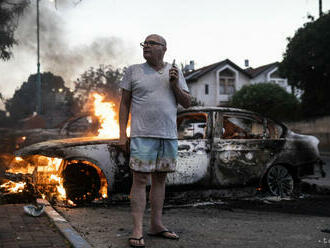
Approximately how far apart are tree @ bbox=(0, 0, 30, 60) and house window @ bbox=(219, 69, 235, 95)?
83.2ft

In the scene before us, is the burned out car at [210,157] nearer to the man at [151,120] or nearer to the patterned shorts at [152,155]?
the man at [151,120]

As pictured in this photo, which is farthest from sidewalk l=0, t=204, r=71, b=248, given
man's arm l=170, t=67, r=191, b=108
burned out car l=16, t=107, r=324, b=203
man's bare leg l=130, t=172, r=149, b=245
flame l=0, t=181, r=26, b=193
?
man's arm l=170, t=67, r=191, b=108

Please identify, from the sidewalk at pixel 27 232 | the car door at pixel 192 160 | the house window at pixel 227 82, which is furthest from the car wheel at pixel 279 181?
the house window at pixel 227 82

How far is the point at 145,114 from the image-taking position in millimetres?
3857

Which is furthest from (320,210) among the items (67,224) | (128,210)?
A: (67,224)

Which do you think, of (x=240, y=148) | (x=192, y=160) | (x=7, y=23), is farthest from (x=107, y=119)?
(x=7, y=23)

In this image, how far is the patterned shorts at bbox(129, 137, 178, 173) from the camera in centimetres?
381

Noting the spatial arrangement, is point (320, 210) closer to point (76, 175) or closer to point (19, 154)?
point (76, 175)

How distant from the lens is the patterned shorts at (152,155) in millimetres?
3809

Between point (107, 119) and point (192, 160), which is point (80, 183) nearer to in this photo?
point (107, 119)

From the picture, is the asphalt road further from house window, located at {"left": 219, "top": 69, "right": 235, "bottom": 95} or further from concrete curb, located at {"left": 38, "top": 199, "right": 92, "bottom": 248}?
house window, located at {"left": 219, "top": 69, "right": 235, "bottom": 95}

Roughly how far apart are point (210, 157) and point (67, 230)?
279 cm

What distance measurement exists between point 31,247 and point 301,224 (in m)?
3.06

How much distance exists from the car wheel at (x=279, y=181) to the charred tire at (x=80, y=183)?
2.81 metres
